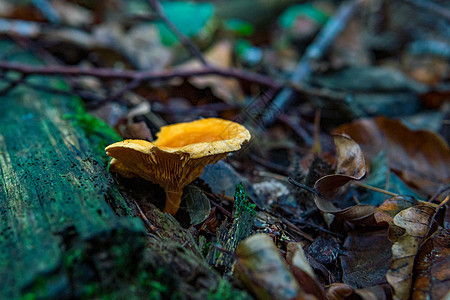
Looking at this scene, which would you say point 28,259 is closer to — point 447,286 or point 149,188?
point 149,188

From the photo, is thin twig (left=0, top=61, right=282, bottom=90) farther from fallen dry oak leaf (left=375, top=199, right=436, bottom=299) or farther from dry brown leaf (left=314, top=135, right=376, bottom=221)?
fallen dry oak leaf (left=375, top=199, right=436, bottom=299)

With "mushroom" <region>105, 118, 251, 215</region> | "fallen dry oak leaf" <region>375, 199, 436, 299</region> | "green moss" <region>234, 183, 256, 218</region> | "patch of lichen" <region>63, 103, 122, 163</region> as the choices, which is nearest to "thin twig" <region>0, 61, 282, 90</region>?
"patch of lichen" <region>63, 103, 122, 163</region>

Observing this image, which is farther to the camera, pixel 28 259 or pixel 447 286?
pixel 447 286

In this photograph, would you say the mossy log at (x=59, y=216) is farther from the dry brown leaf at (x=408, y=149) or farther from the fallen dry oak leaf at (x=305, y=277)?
the dry brown leaf at (x=408, y=149)

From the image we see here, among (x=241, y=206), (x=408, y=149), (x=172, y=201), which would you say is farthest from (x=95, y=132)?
(x=408, y=149)

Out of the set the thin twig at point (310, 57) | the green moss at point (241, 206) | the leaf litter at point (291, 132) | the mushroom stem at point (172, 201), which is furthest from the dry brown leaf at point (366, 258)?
the thin twig at point (310, 57)

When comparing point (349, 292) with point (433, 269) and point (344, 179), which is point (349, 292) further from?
point (344, 179)

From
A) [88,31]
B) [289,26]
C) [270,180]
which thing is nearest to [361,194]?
[270,180]
